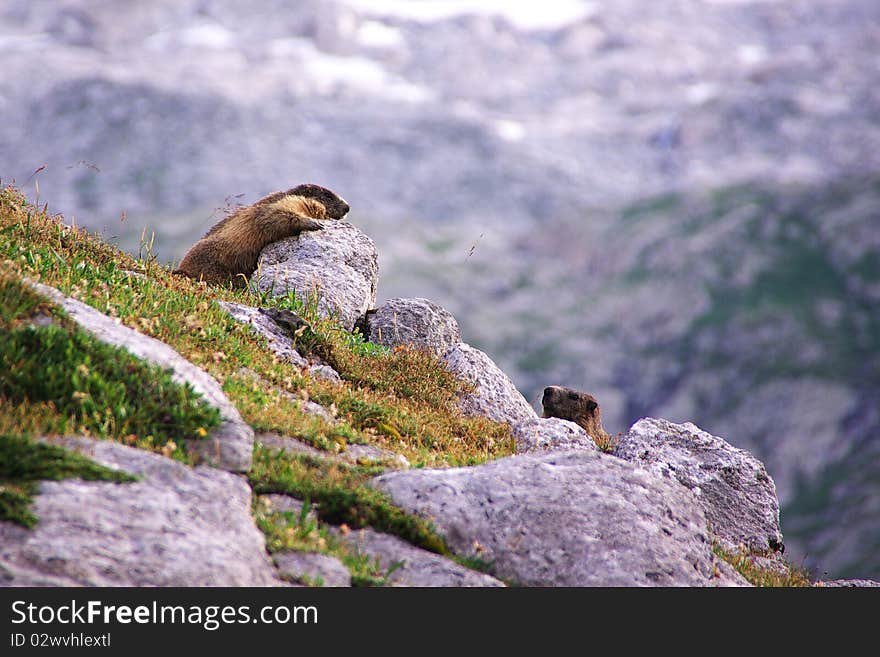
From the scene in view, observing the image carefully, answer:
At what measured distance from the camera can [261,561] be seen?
8.31 metres

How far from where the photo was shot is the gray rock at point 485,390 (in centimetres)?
1806

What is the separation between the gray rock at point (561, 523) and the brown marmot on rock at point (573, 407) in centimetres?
931

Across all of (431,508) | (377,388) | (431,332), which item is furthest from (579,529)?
(431,332)

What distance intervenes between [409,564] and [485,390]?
968 centimetres

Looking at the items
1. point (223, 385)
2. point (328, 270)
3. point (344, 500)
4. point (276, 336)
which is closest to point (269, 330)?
point (276, 336)

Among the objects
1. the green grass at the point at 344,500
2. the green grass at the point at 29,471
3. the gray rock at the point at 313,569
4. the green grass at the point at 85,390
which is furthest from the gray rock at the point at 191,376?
the gray rock at the point at 313,569

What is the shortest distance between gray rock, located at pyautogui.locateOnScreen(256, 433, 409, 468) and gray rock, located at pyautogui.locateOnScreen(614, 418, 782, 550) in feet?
18.5

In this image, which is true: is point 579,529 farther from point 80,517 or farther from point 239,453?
point 80,517

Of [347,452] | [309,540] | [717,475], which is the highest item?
[309,540]

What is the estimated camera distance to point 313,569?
849cm

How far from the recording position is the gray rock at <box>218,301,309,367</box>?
1528cm

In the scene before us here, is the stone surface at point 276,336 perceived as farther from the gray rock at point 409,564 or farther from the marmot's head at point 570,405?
the marmot's head at point 570,405

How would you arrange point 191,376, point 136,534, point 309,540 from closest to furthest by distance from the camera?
point 136,534
point 309,540
point 191,376

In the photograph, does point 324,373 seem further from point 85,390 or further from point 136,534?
point 136,534
